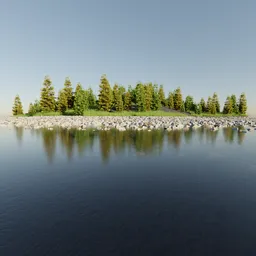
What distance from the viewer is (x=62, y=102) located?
75.5 metres

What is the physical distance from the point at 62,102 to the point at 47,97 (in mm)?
5436

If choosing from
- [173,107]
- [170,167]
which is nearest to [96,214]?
[170,167]

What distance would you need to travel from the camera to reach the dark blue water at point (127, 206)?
5.36m

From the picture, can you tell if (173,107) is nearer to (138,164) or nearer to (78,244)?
(138,164)

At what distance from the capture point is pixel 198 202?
7.90 meters

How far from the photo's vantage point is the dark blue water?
5.36 meters

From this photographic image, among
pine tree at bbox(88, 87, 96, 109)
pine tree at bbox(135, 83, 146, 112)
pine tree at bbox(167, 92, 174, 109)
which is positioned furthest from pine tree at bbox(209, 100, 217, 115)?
pine tree at bbox(88, 87, 96, 109)

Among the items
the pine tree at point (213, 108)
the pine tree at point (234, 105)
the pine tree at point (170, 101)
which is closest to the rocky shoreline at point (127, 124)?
the pine tree at point (213, 108)

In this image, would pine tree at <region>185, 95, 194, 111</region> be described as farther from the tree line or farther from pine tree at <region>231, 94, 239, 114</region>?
pine tree at <region>231, 94, 239, 114</region>

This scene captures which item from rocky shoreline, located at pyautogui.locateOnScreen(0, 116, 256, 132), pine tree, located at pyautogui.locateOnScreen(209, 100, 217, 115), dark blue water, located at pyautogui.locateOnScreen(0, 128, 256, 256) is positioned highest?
pine tree, located at pyautogui.locateOnScreen(209, 100, 217, 115)

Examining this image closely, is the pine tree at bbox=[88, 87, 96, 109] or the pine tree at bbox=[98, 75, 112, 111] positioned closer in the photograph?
the pine tree at bbox=[98, 75, 112, 111]

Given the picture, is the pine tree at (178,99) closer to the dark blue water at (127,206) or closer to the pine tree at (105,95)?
the pine tree at (105,95)

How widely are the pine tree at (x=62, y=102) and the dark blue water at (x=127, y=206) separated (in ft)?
→ 209

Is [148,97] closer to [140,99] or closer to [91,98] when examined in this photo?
[140,99]
